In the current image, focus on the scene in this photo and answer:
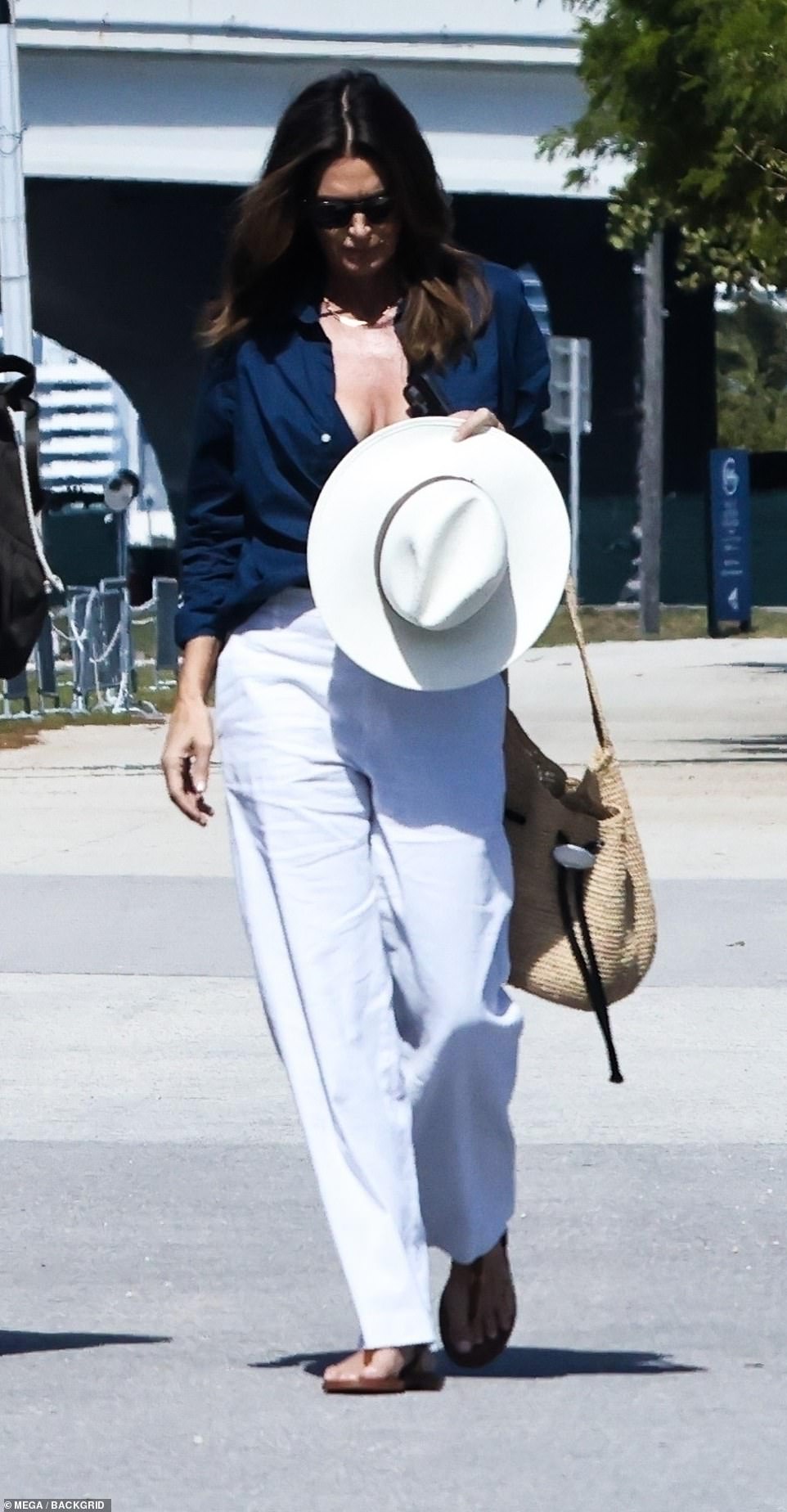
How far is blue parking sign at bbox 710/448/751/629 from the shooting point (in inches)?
1284

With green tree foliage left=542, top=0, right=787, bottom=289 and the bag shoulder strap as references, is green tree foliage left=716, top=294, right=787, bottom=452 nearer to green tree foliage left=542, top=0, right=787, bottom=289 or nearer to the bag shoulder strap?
green tree foliage left=542, top=0, right=787, bottom=289

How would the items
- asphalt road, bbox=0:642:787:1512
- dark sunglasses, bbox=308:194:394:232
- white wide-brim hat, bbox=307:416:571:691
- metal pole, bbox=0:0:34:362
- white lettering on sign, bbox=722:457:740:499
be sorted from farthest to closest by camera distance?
white lettering on sign, bbox=722:457:740:499, metal pole, bbox=0:0:34:362, dark sunglasses, bbox=308:194:394:232, white wide-brim hat, bbox=307:416:571:691, asphalt road, bbox=0:642:787:1512

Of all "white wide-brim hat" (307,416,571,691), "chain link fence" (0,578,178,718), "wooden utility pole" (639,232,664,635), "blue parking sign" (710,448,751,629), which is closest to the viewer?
"white wide-brim hat" (307,416,571,691)

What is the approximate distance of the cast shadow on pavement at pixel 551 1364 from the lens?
14.7 ft

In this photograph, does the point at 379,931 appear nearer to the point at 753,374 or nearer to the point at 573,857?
the point at 573,857

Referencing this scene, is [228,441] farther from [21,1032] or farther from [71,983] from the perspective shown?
[71,983]

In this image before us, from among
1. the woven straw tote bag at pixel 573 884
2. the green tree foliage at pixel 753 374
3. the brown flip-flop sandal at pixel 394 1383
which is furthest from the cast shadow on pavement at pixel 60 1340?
the green tree foliage at pixel 753 374

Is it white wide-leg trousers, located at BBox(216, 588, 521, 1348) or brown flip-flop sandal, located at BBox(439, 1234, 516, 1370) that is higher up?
white wide-leg trousers, located at BBox(216, 588, 521, 1348)

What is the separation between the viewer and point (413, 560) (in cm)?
425

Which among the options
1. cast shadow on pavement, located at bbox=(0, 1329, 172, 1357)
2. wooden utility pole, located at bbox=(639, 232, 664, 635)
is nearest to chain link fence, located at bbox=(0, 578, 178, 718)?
wooden utility pole, located at bbox=(639, 232, 664, 635)

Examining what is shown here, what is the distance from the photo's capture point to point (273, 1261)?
17.4ft

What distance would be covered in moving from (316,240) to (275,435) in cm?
30

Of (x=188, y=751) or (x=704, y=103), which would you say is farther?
(x=704, y=103)

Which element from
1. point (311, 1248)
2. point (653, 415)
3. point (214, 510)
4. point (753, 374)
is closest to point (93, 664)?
point (311, 1248)
